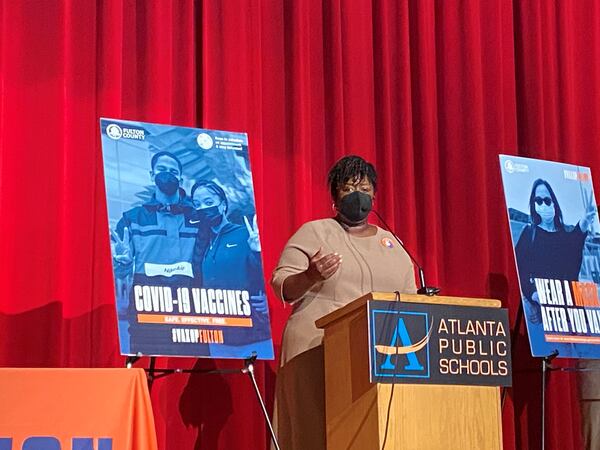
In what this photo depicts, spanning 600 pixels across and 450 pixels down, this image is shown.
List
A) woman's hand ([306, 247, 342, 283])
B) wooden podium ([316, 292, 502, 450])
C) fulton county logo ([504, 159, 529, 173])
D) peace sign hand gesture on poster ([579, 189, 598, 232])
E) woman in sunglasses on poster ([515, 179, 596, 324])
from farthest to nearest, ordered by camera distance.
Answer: peace sign hand gesture on poster ([579, 189, 598, 232])
fulton county logo ([504, 159, 529, 173])
woman in sunglasses on poster ([515, 179, 596, 324])
woman's hand ([306, 247, 342, 283])
wooden podium ([316, 292, 502, 450])

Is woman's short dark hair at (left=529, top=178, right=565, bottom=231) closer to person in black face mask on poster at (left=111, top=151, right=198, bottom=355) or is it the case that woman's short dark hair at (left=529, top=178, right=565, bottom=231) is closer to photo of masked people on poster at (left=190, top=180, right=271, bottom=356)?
photo of masked people on poster at (left=190, top=180, right=271, bottom=356)

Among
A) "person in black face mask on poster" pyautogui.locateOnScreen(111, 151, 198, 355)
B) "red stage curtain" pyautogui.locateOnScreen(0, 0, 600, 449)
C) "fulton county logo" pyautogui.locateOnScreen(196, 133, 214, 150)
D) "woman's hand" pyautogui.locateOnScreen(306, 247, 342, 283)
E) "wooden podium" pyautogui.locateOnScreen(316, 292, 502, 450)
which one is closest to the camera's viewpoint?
"wooden podium" pyautogui.locateOnScreen(316, 292, 502, 450)

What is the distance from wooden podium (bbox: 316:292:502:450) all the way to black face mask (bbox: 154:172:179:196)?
78 centimetres

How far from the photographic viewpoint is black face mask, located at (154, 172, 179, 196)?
3326 mm

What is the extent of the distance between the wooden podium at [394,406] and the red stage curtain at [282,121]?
125 cm

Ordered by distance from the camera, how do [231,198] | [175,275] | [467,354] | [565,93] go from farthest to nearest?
[565,93], [231,198], [175,275], [467,354]

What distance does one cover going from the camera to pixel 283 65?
4441 millimetres

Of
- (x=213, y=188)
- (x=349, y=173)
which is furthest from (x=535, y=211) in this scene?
(x=213, y=188)

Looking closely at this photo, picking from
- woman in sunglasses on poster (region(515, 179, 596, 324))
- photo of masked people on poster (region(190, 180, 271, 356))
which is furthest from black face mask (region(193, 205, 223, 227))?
woman in sunglasses on poster (region(515, 179, 596, 324))

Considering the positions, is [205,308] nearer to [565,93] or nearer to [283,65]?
[283,65]

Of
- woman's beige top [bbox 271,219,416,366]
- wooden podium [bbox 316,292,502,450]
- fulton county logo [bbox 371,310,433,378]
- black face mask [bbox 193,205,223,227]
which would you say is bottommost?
wooden podium [bbox 316,292,502,450]

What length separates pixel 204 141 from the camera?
11.4 feet

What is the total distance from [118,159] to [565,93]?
2.76m

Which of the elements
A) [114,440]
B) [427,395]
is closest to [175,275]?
[114,440]
